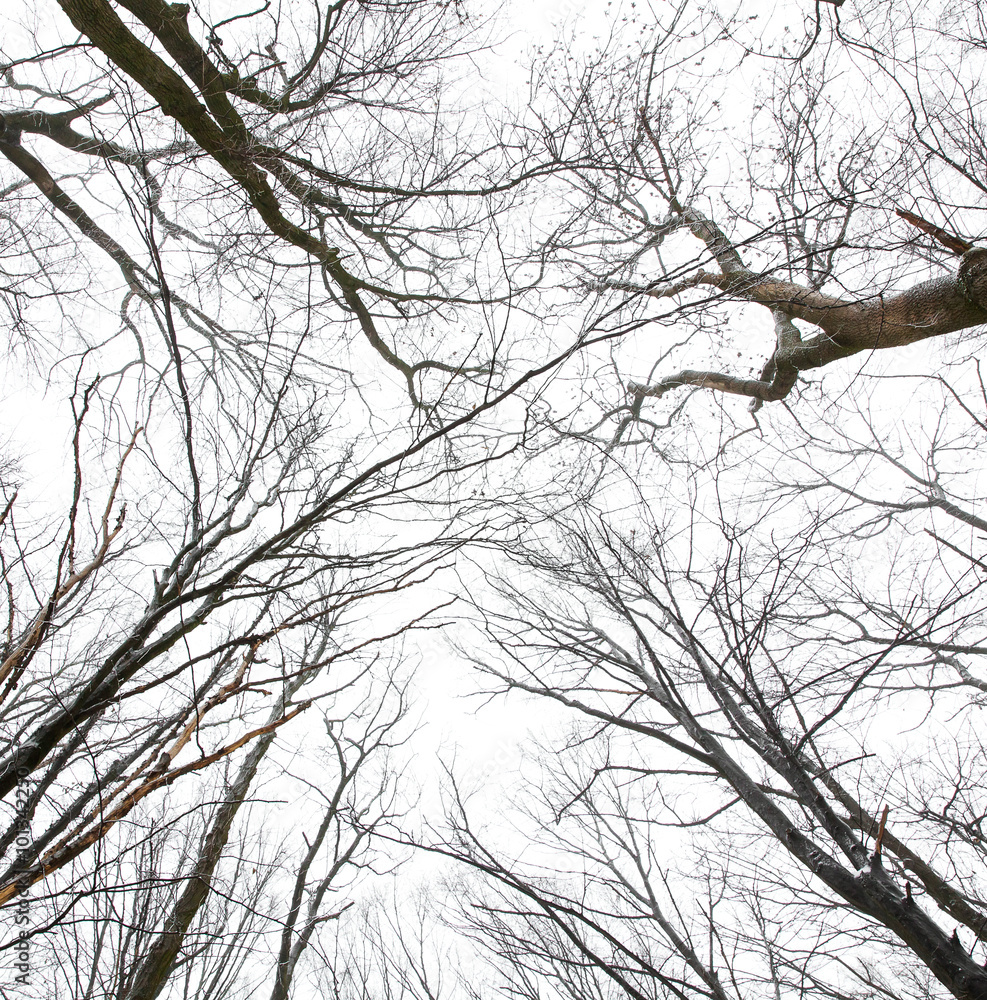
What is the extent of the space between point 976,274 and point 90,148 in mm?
6737

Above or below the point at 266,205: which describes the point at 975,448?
below

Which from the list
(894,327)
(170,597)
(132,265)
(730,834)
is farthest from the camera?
(132,265)

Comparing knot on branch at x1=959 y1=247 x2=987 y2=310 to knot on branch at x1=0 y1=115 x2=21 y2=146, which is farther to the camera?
knot on branch at x1=0 y1=115 x2=21 y2=146

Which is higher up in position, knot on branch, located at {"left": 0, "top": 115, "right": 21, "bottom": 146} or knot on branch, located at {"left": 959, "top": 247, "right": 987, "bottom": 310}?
knot on branch, located at {"left": 0, "top": 115, "right": 21, "bottom": 146}

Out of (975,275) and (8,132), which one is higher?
(8,132)

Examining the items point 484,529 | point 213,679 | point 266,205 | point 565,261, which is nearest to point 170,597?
point 213,679

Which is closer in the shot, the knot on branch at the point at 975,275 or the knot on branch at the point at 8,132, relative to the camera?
the knot on branch at the point at 975,275

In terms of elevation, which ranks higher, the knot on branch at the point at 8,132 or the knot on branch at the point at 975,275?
the knot on branch at the point at 8,132

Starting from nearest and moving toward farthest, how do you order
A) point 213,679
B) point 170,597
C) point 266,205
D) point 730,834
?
point 170,597, point 213,679, point 266,205, point 730,834

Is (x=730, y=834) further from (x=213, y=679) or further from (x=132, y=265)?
(x=132, y=265)

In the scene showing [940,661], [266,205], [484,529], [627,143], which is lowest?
[484,529]

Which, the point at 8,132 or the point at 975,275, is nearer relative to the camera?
the point at 975,275

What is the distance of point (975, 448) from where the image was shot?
5.52 meters

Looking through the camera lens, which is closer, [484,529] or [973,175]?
[484,529]
